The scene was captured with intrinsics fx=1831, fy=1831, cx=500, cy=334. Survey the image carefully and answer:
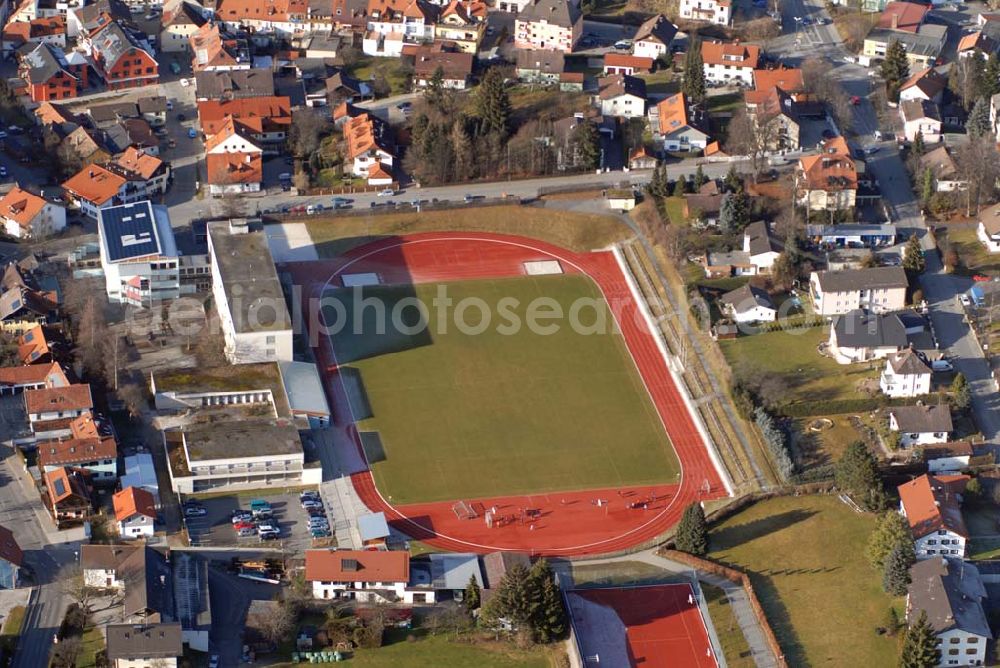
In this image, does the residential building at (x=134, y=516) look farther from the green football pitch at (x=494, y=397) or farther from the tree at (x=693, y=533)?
the tree at (x=693, y=533)

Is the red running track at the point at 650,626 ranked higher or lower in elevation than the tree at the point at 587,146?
lower

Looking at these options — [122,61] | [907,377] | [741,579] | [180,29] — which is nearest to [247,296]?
[741,579]

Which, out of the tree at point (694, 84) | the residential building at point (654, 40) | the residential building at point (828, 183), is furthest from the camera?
the residential building at point (654, 40)

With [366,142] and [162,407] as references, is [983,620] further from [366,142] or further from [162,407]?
[366,142]

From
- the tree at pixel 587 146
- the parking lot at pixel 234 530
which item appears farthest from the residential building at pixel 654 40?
the parking lot at pixel 234 530

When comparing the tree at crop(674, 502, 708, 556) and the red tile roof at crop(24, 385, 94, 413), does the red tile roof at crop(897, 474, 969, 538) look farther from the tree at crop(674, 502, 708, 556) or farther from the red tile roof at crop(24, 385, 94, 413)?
the red tile roof at crop(24, 385, 94, 413)

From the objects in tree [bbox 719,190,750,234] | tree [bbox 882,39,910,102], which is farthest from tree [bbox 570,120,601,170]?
tree [bbox 882,39,910,102]

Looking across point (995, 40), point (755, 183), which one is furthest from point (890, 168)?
point (995, 40)
